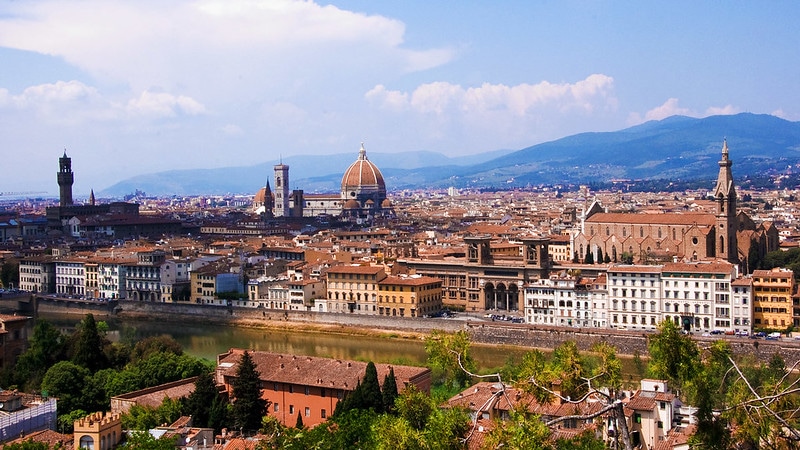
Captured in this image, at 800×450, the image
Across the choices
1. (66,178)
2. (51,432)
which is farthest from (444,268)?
(66,178)

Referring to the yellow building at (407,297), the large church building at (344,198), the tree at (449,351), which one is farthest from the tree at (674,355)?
the large church building at (344,198)

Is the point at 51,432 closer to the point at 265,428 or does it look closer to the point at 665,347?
the point at 265,428

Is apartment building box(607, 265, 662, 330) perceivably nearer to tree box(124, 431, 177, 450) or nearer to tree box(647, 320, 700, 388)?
tree box(124, 431, 177, 450)

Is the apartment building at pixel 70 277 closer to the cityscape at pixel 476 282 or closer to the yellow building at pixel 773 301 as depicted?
the cityscape at pixel 476 282

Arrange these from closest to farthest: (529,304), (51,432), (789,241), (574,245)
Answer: (51,432) < (529,304) < (574,245) < (789,241)

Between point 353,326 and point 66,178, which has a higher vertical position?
point 66,178

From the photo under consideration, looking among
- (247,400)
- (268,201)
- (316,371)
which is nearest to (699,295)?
(316,371)

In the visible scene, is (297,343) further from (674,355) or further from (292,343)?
(674,355)
